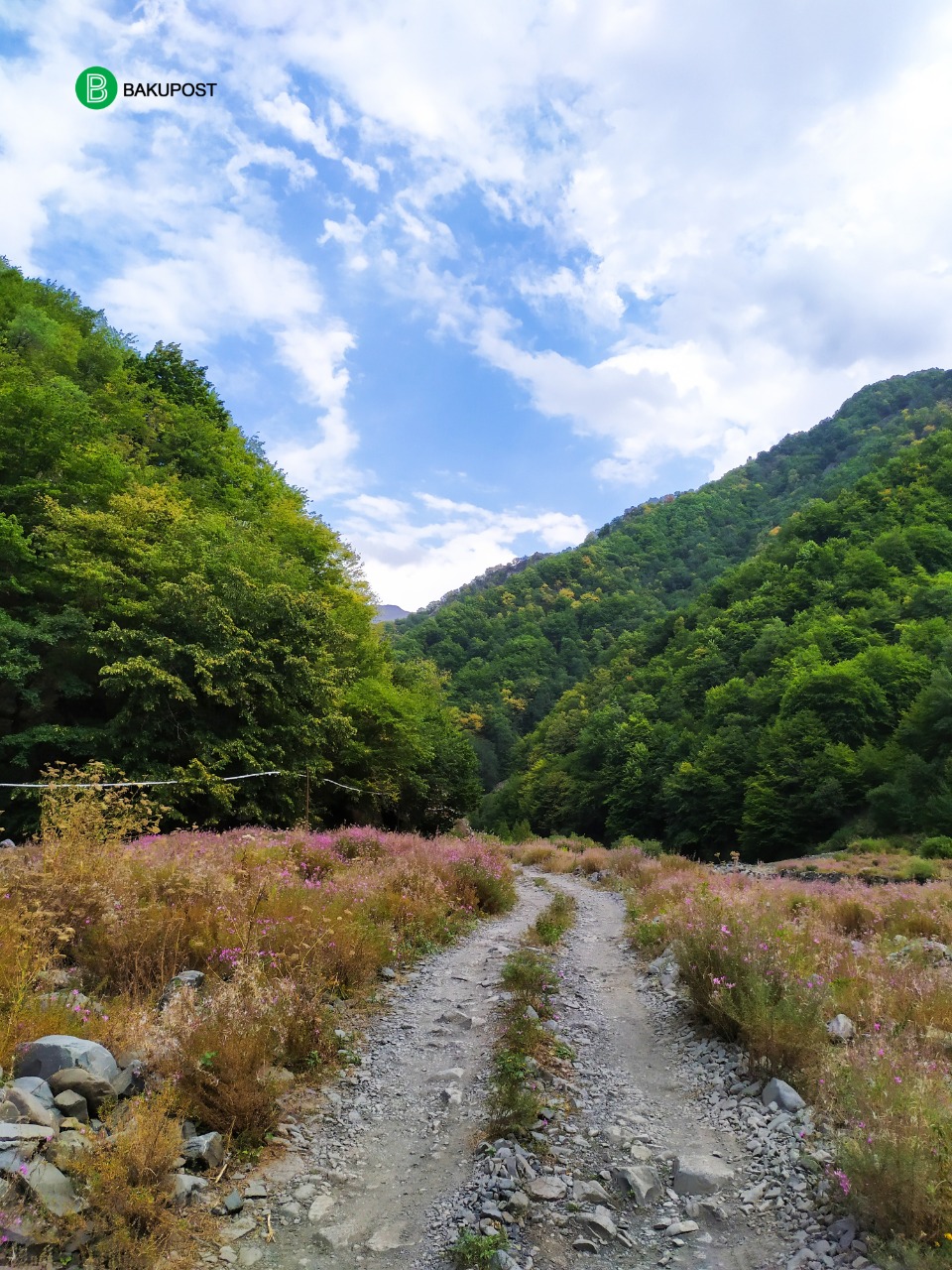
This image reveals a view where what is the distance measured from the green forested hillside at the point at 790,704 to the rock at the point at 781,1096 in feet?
130

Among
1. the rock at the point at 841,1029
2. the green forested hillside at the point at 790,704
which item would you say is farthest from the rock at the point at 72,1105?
the green forested hillside at the point at 790,704

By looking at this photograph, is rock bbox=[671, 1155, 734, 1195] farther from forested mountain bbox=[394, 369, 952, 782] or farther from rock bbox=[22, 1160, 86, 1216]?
forested mountain bbox=[394, 369, 952, 782]

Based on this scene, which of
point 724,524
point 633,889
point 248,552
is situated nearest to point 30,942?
point 633,889

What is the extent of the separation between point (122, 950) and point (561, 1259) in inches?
160

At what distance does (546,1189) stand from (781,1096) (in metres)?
1.92

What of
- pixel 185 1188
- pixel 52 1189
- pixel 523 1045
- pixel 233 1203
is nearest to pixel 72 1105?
pixel 52 1189

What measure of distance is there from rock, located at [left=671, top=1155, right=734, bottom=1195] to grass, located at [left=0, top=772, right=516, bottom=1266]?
2656 millimetres

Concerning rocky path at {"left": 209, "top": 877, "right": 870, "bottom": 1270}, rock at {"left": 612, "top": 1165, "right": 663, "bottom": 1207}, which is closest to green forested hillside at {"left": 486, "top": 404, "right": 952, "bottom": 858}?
rocky path at {"left": 209, "top": 877, "right": 870, "bottom": 1270}

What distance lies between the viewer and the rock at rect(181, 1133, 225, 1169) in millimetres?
3646

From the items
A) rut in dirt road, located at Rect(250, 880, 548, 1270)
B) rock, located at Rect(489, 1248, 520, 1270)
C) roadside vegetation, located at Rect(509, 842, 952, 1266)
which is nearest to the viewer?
roadside vegetation, located at Rect(509, 842, 952, 1266)

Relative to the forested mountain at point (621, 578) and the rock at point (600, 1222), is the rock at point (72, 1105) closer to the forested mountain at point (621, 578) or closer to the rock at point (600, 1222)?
the rock at point (600, 1222)

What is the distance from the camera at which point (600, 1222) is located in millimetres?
3545

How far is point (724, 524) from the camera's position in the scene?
142 metres

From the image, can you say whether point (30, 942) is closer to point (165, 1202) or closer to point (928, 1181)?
point (165, 1202)
